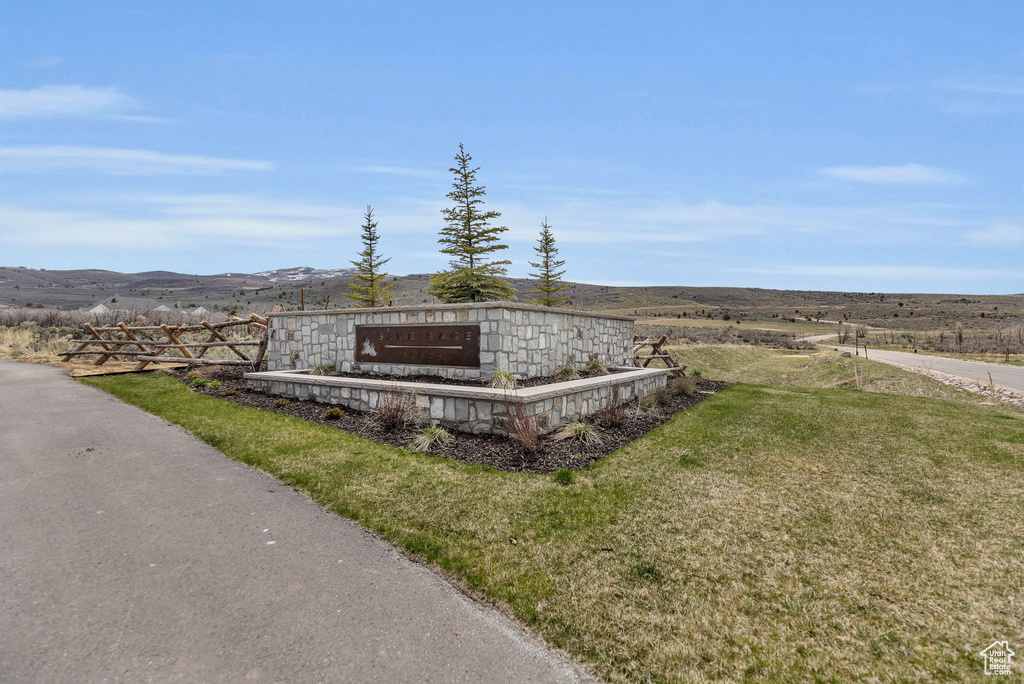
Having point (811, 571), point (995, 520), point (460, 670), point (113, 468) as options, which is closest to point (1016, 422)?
point (995, 520)

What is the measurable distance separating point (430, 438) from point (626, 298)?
320ft

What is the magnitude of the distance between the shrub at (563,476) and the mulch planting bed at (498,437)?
31cm

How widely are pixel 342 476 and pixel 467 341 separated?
489 centimetres

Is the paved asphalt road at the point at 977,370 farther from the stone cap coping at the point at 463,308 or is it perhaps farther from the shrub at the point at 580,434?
the shrub at the point at 580,434

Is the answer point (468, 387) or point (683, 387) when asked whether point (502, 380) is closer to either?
point (468, 387)

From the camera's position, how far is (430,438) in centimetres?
880

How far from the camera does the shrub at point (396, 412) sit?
31.9 ft

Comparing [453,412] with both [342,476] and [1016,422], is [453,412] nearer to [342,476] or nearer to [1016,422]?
[342,476]

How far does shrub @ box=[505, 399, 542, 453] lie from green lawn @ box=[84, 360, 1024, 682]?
96 cm

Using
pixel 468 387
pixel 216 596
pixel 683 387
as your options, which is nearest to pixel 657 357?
pixel 683 387

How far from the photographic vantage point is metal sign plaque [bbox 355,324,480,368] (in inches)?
440

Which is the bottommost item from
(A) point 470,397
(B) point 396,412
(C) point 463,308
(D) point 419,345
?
(B) point 396,412

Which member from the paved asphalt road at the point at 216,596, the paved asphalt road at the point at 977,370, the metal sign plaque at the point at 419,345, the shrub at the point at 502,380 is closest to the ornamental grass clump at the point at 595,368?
the shrub at the point at 502,380

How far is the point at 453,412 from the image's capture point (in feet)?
31.9
